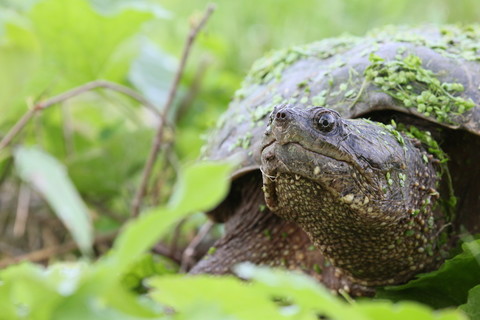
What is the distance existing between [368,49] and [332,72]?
0.12 m

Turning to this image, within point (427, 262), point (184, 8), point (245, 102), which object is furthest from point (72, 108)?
point (427, 262)

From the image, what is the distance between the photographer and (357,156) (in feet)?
4.48

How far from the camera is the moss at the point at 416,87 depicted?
160cm

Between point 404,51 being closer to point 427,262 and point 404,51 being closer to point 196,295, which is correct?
point 427,262

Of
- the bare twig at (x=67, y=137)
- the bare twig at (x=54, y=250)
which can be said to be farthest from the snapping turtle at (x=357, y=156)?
the bare twig at (x=67, y=137)

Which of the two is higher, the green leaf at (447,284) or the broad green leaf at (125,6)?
the broad green leaf at (125,6)

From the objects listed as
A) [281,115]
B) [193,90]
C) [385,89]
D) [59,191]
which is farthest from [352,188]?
[193,90]

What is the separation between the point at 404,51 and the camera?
1739 mm

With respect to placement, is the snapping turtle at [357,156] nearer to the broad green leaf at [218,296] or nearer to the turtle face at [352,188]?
the turtle face at [352,188]

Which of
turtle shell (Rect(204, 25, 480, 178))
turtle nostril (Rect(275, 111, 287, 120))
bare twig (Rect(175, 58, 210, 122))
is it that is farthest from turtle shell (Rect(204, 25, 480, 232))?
bare twig (Rect(175, 58, 210, 122))

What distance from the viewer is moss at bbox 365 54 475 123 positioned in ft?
5.24

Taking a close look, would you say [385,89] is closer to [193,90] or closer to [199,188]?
[199,188]

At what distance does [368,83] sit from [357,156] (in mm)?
346

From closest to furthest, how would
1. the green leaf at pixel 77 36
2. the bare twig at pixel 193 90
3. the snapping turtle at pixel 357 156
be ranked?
the snapping turtle at pixel 357 156 → the green leaf at pixel 77 36 → the bare twig at pixel 193 90
